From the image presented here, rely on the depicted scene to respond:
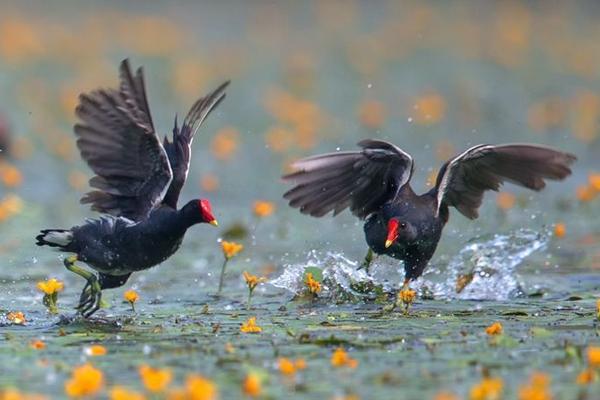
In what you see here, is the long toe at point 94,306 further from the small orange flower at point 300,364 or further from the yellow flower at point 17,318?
the small orange flower at point 300,364

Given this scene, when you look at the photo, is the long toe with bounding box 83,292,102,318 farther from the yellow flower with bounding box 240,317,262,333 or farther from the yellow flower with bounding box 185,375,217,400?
the yellow flower with bounding box 185,375,217,400

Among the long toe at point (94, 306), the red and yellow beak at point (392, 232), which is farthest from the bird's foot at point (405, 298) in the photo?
the long toe at point (94, 306)

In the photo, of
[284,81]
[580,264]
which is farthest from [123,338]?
[284,81]

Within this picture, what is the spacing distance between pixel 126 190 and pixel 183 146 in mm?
462

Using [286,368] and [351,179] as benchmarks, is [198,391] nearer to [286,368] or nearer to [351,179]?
[286,368]

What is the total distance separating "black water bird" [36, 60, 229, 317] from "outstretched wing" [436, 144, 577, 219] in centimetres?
171

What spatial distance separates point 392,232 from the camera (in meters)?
8.73

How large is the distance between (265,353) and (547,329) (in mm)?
1681

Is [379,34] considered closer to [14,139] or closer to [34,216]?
[14,139]

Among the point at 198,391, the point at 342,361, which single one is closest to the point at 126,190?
the point at 342,361

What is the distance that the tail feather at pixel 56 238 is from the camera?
344 inches

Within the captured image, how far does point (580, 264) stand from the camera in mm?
10602

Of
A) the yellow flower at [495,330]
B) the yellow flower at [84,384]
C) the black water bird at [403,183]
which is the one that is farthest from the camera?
the black water bird at [403,183]

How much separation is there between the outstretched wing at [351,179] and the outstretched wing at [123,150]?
37.9 inches
